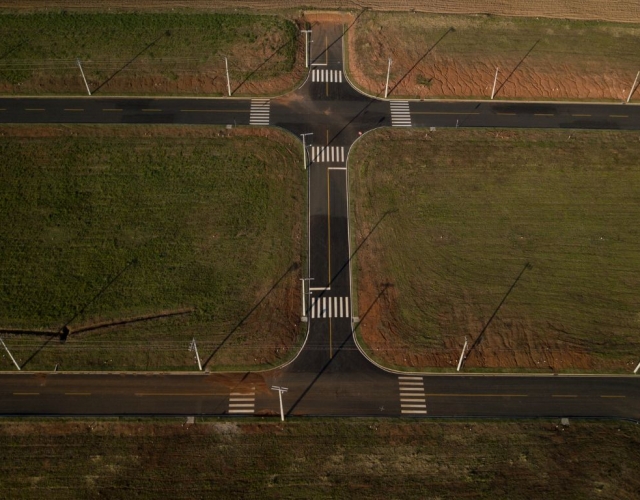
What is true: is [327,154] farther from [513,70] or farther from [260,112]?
[513,70]

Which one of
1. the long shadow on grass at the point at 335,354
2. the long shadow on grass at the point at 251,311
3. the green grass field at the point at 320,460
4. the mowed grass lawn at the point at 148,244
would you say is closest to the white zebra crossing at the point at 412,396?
the green grass field at the point at 320,460

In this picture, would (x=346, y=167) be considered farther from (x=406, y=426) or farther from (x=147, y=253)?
(x=406, y=426)

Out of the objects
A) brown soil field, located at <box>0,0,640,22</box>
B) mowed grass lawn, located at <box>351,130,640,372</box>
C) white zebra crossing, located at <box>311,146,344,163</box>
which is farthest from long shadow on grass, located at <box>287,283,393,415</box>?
brown soil field, located at <box>0,0,640,22</box>

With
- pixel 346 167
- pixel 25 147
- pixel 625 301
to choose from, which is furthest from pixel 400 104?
pixel 25 147

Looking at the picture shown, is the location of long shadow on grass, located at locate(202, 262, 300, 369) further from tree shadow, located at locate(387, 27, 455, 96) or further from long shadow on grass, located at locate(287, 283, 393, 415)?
tree shadow, located at locate(387, 27, 455, 96)

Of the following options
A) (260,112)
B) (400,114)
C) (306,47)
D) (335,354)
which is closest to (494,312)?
(335,354)
